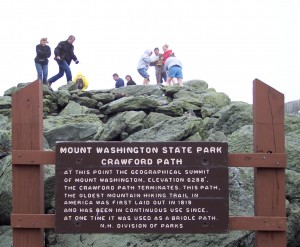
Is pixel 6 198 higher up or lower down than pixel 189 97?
lower down

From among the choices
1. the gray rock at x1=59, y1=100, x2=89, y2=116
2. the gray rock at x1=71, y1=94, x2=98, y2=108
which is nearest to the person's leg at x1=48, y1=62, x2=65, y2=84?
the gray rock at x1=71, y1=94, x2=98, y2=108

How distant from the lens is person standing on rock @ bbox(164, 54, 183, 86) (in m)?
25.3

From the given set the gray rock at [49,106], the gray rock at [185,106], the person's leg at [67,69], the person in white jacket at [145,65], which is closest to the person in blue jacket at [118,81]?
the person in white jacket at [145,65]

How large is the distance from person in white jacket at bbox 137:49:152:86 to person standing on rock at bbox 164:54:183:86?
1.05 meters

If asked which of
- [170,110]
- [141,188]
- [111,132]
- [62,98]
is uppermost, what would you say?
[62,98]

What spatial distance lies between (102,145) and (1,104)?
52.8 feet

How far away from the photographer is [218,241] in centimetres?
785

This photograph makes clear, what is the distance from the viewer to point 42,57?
953 inches

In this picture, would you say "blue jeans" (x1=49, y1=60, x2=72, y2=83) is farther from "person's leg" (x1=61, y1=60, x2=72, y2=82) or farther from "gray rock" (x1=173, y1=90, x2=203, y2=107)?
"gray rock" (x1=173, y1=90, x2=203, y2=107)

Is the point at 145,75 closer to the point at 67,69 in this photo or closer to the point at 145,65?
the point at 145,65

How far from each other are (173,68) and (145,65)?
6.93 feet

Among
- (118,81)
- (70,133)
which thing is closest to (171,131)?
(70,133)

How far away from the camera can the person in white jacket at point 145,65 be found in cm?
2686

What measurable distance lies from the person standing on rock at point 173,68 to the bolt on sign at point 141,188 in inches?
757
